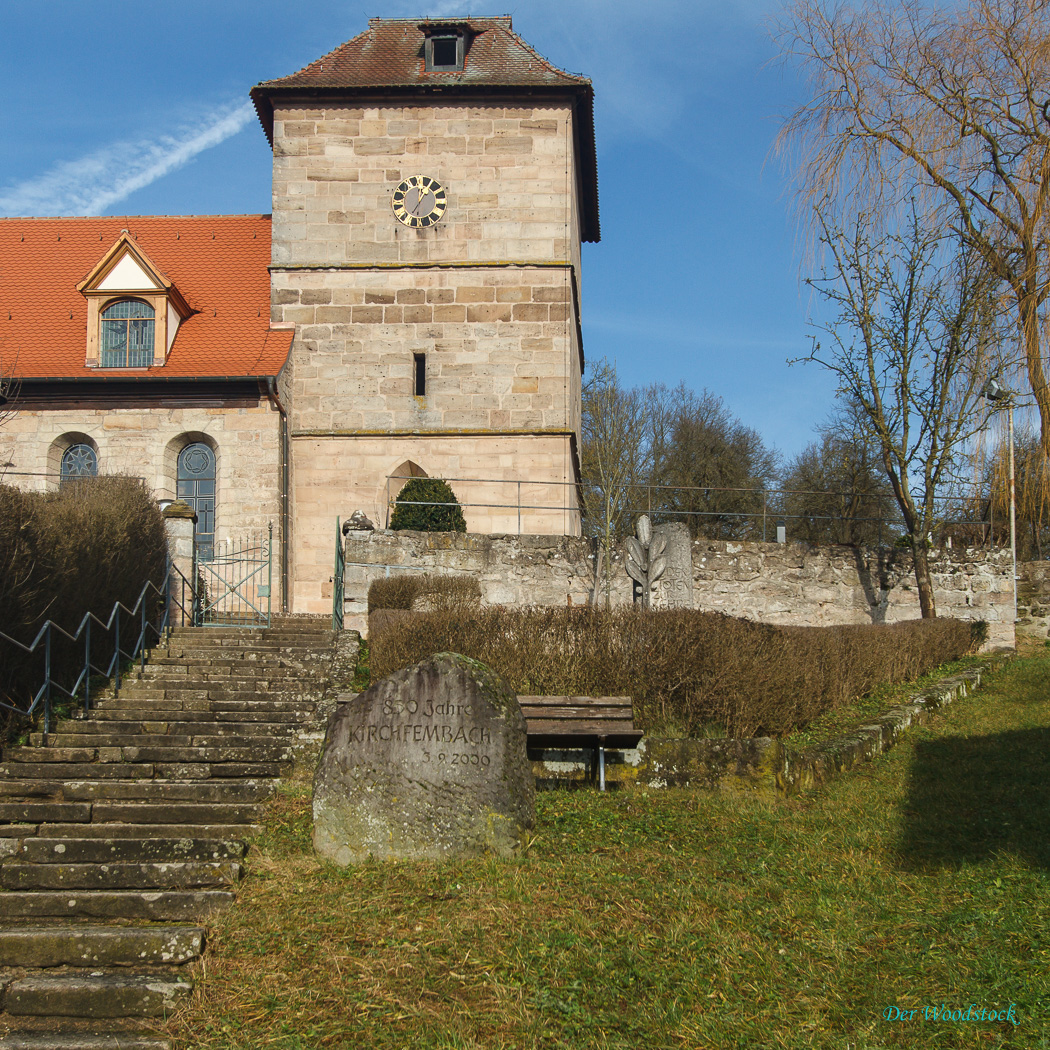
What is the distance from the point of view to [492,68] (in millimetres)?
22688

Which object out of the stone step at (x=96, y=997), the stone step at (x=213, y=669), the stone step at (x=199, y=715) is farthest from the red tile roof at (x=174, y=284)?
the stone step at (x=96, y=997)

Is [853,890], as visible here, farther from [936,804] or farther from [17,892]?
[17,892]

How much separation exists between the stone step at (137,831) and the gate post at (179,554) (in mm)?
8205

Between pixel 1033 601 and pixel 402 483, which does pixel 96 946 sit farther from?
pixel 1033 601

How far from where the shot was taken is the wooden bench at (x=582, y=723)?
→ 8.16 meters

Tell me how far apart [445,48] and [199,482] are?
1142 centimetres

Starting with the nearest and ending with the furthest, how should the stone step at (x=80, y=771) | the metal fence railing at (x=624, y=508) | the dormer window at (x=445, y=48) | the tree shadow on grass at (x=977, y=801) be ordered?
the tree shadow on grass at (x=977, y=801) → the stone step at (x=80, y=771) → the metal fence railing at (x=624, y=508) → the dormer window at (x=445, y=48)

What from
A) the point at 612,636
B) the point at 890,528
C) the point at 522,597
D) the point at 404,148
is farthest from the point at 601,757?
the point at 890,528

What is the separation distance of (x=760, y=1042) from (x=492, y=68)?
73.4ft

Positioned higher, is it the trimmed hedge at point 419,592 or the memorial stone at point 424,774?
the trimmed hedge at point 419,592

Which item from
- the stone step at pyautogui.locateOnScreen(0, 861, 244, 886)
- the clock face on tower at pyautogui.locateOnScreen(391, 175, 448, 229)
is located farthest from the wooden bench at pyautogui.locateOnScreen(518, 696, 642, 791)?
the clock face on tower at pyautogui.locateOnScreen(391, 175, 448, 229)

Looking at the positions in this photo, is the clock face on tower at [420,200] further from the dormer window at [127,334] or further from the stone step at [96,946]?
the stone step at [96,946]

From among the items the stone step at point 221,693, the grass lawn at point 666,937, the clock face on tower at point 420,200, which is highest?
the clock face on tower at point 420,200

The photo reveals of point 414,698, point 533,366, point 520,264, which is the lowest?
point 414,698
